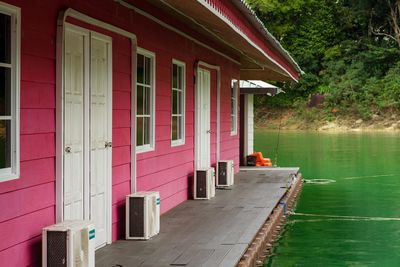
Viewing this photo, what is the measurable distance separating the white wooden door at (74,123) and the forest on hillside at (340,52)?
119 ft

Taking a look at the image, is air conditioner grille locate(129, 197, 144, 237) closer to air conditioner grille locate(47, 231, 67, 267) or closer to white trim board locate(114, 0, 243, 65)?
white trim board locate(114, 0, 243, 65)

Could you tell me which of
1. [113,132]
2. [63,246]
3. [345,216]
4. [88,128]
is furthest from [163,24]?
[63,246]

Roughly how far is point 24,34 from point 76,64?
0.96 metres

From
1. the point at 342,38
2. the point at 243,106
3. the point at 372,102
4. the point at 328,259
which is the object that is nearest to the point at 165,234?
the point at 328,259

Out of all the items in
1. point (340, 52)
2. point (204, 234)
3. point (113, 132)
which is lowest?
point (204, 234)

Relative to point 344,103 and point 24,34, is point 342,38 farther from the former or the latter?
point 24,34

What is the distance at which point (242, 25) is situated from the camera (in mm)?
7508

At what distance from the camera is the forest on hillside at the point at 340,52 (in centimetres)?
4222

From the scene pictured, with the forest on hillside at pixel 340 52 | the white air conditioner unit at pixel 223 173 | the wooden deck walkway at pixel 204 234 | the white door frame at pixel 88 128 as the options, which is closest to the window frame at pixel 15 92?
the white door frame at pixel 88 128

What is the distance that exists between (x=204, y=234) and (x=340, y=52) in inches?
1576

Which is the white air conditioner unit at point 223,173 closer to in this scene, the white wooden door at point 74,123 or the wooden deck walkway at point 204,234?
the wooden deck walkway at point 204,234

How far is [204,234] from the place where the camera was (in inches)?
282

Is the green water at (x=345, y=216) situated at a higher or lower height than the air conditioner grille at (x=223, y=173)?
lower

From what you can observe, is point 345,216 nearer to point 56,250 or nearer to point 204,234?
point 204,234
